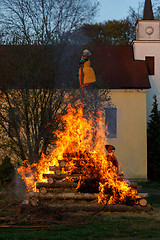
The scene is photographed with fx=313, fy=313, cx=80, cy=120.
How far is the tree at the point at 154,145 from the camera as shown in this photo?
19.1 m

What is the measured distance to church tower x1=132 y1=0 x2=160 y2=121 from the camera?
70.1 ft

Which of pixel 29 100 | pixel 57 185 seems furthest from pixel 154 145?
pixel 57 185

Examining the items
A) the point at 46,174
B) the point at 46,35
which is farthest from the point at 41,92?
the point at 46,174

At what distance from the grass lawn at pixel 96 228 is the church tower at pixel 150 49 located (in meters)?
13.4

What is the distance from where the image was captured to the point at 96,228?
733cm

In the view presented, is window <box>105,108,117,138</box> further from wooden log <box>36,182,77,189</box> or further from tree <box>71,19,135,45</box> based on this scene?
tree <box>71,19,135,45</box>

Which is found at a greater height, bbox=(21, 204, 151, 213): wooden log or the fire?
the fire

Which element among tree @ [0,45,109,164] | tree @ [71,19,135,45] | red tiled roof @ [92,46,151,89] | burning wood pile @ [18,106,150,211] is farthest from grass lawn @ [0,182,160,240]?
tree @ [71,19,135,45]

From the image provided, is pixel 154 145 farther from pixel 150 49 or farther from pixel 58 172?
pixel 58 172

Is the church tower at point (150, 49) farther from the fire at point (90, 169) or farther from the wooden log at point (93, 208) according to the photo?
the wooden log at point (93, 208)

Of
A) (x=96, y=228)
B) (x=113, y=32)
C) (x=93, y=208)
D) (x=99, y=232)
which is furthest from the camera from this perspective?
(x=113, y=32)

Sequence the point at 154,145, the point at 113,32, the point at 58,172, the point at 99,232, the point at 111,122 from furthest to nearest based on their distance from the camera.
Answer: the point at 113,32 → the point at 111,122 → the point at 154,145 → the point at 58,172 → the point at 99,232

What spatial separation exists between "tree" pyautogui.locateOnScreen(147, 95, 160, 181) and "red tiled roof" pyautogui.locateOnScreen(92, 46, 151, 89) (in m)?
1.86

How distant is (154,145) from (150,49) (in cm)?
689
